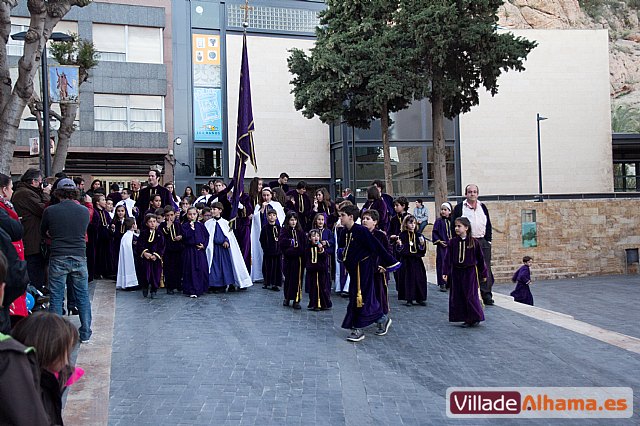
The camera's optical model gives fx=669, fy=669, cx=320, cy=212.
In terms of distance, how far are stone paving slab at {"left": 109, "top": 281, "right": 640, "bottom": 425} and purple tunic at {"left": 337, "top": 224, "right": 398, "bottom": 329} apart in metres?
0.34

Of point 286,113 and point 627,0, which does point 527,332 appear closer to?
point 286,113

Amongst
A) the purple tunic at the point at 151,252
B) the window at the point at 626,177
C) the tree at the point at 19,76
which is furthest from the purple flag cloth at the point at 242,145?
Answer: the window at the point at 626,177

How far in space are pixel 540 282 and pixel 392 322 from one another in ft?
61.5

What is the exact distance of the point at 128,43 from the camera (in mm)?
30562

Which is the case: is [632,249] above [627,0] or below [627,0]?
below

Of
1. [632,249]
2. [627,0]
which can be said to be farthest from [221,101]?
[627,0]

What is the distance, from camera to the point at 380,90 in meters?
22.7

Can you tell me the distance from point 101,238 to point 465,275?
25.0 feet

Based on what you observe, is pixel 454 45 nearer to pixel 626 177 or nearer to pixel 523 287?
pixel 523 287

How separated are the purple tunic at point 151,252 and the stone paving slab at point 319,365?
874 millimetres

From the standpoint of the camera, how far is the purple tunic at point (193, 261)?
39.6 feet

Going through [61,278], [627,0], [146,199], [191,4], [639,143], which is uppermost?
[627,0]

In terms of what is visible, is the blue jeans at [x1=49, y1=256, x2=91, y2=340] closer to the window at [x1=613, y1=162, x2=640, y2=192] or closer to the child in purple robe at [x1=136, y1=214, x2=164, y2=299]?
the child in purple robe at [x1=136, y1=214, x2=164, y2=299]

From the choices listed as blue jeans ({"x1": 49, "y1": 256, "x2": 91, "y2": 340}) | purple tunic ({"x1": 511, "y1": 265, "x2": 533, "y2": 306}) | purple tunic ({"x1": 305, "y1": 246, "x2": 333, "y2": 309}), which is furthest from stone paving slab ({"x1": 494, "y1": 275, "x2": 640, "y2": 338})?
blue jeans ({"x1": 49, "y1": 256, "x2": 91, "y2": 340})
